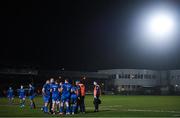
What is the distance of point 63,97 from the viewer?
26.5 m

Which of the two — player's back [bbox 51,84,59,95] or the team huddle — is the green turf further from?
player's back [bbox 51,84,59,95]

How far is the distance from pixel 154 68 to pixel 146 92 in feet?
92.9

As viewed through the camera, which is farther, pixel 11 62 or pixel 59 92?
pixel 11 62

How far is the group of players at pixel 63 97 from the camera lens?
26.7m

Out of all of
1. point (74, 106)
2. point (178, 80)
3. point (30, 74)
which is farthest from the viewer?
point (178, 80)

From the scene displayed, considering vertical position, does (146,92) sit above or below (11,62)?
below

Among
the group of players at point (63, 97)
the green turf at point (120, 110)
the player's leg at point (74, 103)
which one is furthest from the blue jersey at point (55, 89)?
the green turf at point (120, 110)

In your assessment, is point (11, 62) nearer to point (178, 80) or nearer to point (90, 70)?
point (90, 70)

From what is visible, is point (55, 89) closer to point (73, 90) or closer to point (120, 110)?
point (73, 90)

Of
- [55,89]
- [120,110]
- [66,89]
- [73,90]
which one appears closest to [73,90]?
[73,90]

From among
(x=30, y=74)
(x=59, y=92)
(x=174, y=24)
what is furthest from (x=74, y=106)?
(x=30, y=74)

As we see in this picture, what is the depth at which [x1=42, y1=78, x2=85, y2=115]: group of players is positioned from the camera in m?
26.7

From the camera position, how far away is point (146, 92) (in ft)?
309

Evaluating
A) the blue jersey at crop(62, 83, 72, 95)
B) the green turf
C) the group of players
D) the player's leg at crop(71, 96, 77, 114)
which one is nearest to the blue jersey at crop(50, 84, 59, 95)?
the group of players
